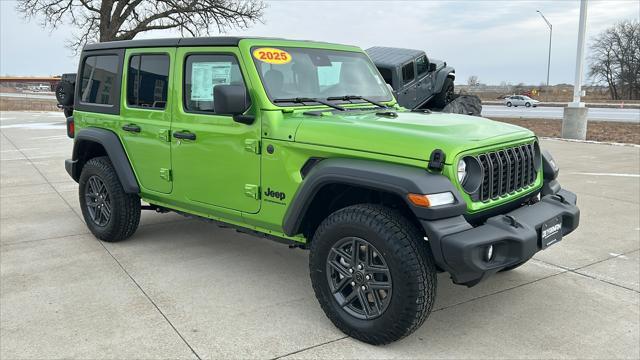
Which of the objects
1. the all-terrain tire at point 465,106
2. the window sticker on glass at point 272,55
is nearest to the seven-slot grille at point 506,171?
the window sticker on glass at point 272,55

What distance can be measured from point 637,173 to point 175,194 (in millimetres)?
8044

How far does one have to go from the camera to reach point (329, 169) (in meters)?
3.30

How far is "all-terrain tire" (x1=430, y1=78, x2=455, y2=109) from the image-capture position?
40.2 feet

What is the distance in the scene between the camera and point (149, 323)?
3.57 meters

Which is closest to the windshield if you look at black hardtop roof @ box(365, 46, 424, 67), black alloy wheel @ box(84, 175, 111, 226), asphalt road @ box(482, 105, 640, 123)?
black alloy wheel @ box(84, 175, 111, 226)

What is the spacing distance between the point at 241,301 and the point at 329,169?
130 cm

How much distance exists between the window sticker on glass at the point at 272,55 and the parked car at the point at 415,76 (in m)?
7.13

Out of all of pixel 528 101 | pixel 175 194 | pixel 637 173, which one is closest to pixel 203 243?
pixel 175 194

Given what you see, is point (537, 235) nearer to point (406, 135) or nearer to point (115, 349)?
point (406, 135)

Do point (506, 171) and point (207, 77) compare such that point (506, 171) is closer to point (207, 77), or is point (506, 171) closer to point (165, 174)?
point (207, 77)

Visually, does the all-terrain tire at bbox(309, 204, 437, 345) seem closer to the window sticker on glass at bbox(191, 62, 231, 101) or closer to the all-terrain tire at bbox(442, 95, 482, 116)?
the window sticker on glass at bbox(191, 62, 231, 101)

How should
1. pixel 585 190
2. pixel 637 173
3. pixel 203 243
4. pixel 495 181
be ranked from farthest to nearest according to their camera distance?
1. pixel 637 173
2. pixel 585 190
3. pixel 203 243
4. pixel 495 181

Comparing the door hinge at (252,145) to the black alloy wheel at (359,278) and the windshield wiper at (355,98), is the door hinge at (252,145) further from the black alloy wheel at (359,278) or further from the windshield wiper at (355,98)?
the black alloy wheel at (359,278)

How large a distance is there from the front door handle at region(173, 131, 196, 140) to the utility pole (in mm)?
13234
